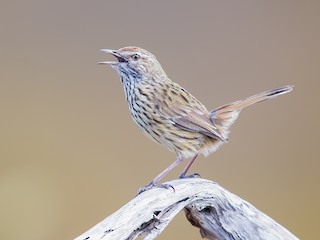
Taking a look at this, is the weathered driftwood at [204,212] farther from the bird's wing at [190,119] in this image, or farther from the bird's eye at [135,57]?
the bird's eye at [135,57]

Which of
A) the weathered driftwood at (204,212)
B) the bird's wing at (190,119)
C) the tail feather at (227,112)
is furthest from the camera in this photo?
the tail feather at (227,112)

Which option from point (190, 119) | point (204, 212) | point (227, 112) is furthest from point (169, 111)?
point (204, 212)

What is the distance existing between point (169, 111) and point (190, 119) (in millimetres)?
104

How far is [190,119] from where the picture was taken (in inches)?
132

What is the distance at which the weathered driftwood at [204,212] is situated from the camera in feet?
9.17

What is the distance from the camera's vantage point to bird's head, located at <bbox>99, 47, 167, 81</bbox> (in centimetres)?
346

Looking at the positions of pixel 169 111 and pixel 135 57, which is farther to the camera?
pixel 135 57

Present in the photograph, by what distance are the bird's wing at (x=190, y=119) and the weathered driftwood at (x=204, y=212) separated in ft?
0.99

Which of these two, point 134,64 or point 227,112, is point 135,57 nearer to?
point 134,64

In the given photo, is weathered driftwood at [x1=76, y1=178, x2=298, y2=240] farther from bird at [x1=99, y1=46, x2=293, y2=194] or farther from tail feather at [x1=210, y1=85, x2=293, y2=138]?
tail feather at [x1=210, y1=85, x2=293, y2=138]

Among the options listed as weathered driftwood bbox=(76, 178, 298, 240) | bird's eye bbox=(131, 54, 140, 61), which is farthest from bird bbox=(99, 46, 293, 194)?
weathered driftwood bbox=(76, 178, 298, 240)

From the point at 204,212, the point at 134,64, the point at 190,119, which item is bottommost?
the point at 204,212

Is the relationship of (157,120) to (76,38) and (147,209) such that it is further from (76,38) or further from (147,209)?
(76,38)

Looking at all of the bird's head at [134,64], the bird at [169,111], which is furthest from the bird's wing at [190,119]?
the bird's head at [134,64]
